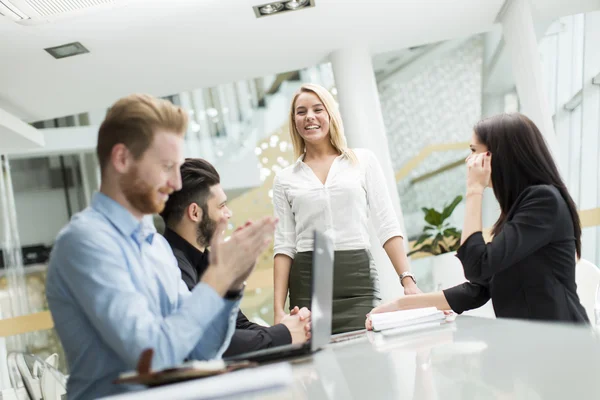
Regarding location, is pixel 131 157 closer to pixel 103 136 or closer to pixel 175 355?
Answer: pixel 103 136

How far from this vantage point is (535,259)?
173cm

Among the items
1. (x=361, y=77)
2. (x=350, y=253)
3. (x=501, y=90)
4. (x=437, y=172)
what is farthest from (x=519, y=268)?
(x=501, y=90)

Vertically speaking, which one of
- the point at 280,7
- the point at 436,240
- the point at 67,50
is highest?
the point at 280,7

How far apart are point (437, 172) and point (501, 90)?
1.11m

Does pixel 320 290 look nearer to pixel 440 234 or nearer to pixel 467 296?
pixel 467 296

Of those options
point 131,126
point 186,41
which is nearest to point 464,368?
point 131,126

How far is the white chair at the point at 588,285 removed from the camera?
234 cm

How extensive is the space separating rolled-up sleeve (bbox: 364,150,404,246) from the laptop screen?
117 centimetres

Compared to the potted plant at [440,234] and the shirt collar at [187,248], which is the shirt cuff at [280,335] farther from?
the potted plant at [440,234]

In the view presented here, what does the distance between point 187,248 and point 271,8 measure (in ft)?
10.1

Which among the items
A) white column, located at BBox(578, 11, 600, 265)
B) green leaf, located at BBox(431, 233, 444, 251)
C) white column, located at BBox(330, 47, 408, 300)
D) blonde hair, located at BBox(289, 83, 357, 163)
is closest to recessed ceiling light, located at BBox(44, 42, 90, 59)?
white column, located at BBox(330, 47, 408, 300)

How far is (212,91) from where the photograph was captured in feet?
20.7

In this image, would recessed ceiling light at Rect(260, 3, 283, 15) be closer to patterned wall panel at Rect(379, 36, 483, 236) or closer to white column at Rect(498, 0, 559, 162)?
white column at Rect(498, 0, 559, 162)

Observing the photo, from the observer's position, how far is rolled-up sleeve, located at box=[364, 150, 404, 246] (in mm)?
2402
